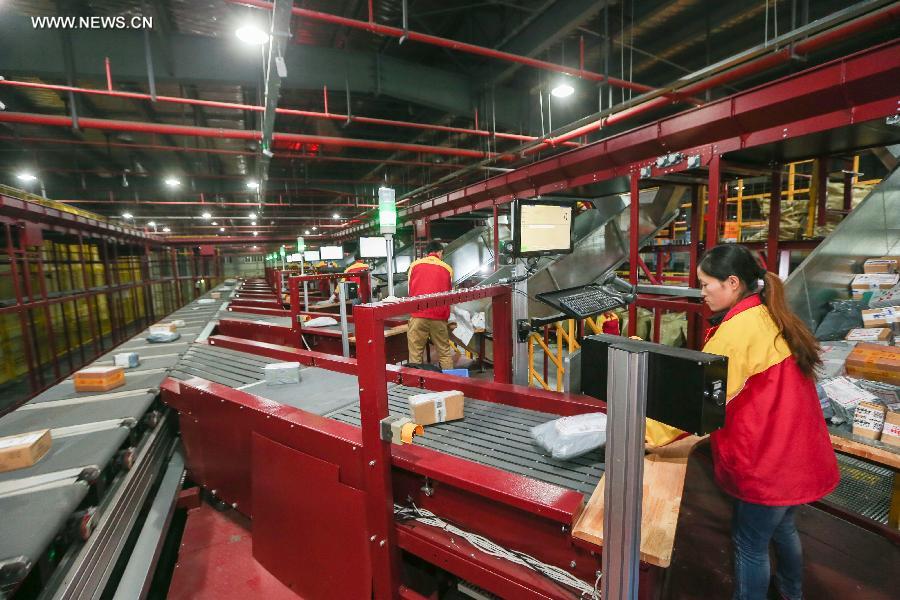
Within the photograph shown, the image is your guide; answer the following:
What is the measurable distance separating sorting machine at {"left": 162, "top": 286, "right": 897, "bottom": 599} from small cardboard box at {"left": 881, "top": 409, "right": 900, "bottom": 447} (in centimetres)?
75

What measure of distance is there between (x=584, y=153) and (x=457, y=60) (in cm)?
324

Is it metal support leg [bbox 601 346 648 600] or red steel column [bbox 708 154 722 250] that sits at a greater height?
red steel column [bbox 708 154 722 250]

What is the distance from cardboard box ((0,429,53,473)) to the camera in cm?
187

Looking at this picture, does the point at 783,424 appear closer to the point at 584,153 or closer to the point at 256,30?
the point at 584,153

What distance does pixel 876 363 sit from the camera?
2.63 metres

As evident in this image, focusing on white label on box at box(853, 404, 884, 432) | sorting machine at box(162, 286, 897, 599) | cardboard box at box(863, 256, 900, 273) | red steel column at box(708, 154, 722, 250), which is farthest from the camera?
cardboard box at box(863, 256, 900, 273)

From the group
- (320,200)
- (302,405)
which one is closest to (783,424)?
(302,405)

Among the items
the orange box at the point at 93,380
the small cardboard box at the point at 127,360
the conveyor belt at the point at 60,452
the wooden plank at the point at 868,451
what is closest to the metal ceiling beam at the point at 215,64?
the small cardboard box at the point at 127,360

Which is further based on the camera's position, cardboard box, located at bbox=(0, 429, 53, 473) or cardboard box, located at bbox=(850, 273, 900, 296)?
cardboard box, located at bbox=(850, 273, 900, 296)

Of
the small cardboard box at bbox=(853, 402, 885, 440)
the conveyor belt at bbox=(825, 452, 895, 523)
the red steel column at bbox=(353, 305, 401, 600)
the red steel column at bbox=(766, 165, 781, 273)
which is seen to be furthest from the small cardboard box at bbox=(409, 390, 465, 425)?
the red steel column at bbox=(766, 165, 781, 273)

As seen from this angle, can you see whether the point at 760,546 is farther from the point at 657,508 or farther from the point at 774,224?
the point at 774,224

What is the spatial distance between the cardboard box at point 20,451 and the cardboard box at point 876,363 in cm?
507

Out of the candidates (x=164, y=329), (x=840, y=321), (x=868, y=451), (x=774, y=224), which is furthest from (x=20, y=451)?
(x=774, y=224)

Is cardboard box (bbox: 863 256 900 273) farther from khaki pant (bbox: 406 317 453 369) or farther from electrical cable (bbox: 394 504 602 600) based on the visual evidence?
electrical cable (bbox: 394 504 602 600)
